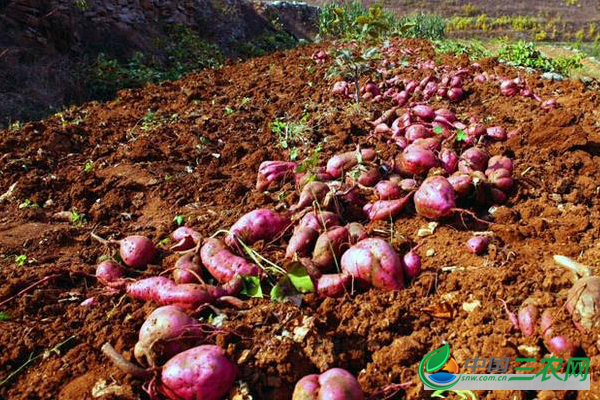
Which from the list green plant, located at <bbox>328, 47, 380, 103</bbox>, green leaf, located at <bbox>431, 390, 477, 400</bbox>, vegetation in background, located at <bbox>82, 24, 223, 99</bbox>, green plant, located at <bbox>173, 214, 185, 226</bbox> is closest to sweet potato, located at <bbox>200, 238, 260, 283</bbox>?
green plant, located at <bbox>173, 214, 185, 226</bbox>

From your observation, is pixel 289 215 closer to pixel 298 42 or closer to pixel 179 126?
pixel 179 126

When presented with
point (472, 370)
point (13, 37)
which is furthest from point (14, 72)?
point (472, 370)

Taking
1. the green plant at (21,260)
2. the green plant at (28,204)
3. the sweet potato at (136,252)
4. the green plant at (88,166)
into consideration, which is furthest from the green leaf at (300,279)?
the green plant at (88,166)

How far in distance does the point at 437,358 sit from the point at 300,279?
2.23 ft

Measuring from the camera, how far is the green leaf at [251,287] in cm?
207

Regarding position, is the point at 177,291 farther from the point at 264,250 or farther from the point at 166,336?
the point at 264,250

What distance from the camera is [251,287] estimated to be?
2107 mm

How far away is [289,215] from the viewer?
2.67m

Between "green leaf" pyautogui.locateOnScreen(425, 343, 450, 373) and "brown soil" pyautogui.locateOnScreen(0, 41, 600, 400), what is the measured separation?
4 cm

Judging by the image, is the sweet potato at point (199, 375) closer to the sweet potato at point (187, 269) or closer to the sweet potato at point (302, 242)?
the sweet potato at point (187, 269)

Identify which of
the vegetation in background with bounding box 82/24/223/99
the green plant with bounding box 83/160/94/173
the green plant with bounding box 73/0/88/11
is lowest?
the green plant with bounding box 83/160/94/173

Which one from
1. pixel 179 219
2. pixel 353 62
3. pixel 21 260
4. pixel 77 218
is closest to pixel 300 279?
pixel 179 219

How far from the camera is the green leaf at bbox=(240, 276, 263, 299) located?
2.07 m

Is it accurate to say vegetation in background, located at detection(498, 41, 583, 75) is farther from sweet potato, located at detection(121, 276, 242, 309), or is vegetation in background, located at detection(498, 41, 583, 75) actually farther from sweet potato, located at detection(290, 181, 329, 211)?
sweet potato, located at detection(121, 276, 242, 309)
